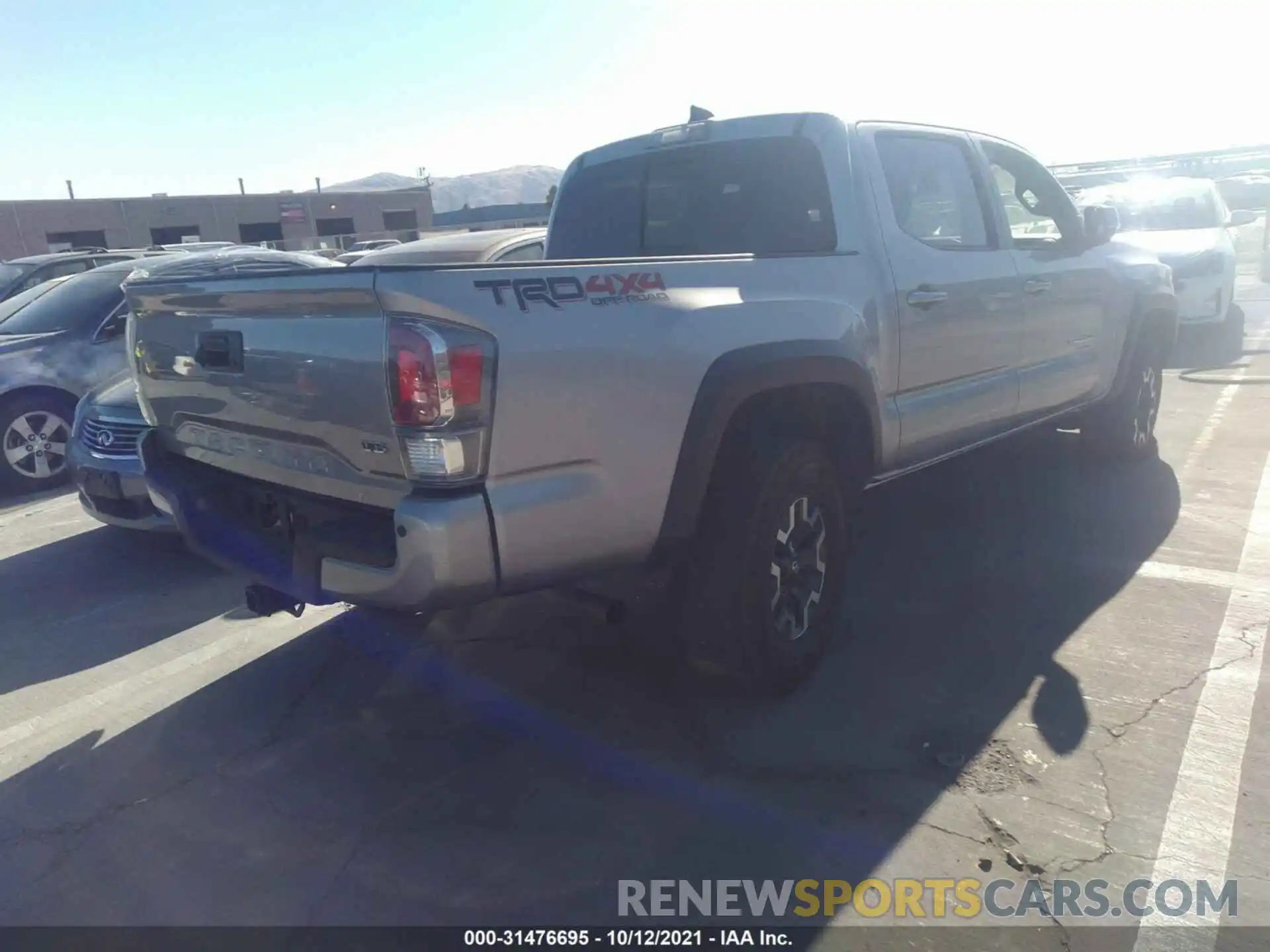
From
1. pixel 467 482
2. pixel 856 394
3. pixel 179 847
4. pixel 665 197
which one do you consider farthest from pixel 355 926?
pixel 665 197

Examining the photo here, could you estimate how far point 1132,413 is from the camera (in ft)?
20.1

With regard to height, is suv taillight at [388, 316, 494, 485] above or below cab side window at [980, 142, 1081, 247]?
below

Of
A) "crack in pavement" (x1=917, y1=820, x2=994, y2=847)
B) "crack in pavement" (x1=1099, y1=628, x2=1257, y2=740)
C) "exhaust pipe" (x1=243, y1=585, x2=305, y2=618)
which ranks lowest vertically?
"crack in pavement" (x1=917, y1=820, x2=994, y2=847)

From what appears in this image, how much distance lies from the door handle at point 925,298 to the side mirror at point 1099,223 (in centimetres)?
174

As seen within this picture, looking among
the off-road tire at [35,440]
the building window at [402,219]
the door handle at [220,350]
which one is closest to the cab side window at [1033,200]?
the door handle at [220,350]

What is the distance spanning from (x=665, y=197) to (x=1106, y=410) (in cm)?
327

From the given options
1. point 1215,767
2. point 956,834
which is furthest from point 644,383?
point 1215,767

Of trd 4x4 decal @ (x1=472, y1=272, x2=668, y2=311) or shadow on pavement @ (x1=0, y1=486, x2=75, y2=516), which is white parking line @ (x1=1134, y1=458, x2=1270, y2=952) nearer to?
trd 4x4 decal @ (x1=472, y1=272, x2=668, y2=311)

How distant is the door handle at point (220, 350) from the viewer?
3.14 m

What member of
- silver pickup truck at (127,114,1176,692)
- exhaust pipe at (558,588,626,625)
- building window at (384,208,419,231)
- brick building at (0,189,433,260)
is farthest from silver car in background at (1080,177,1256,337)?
building window at (384,208,419,231)

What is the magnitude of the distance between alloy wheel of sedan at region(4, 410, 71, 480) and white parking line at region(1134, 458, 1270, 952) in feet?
24.4

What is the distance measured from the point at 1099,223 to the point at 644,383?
11.9 ft

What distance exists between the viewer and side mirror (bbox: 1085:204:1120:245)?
5285 mm

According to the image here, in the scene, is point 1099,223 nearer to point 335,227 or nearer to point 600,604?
point 600,604
